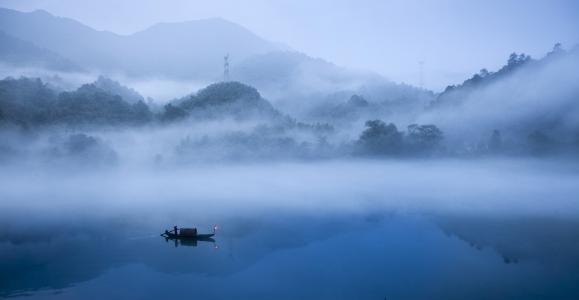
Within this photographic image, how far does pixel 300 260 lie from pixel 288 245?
4562 millimetres

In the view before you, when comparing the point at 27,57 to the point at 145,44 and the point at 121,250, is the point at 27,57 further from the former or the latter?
the point at 121,250

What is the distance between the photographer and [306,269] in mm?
29109

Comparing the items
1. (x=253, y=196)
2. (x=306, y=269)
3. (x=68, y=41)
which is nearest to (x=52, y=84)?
(x=253, y=196)

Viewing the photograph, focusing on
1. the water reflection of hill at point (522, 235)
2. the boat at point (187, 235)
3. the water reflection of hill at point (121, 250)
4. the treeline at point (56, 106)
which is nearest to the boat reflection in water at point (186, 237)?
the boat at point (187, 235)

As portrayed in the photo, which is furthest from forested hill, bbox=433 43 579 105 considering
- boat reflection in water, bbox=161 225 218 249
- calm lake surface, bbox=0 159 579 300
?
boat reflection in water, bbox=161 225 218 249

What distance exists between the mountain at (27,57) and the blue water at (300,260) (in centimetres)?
6859

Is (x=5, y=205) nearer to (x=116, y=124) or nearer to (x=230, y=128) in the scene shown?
(x=116, y=124)

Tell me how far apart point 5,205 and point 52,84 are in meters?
39.7

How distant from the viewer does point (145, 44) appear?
15412cm

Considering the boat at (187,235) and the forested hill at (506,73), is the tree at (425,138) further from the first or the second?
the boat at (187,235)

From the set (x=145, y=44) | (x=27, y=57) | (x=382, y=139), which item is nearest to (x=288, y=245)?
(x=382, y=139)

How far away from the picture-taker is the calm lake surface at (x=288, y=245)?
25.3 meters

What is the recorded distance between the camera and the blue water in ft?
81.4

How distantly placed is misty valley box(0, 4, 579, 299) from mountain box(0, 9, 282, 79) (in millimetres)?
1401
